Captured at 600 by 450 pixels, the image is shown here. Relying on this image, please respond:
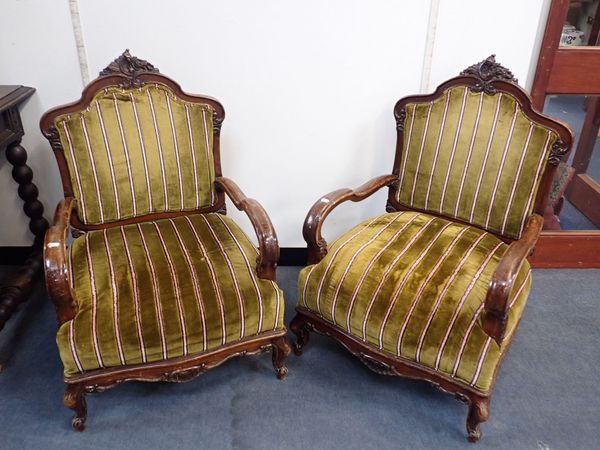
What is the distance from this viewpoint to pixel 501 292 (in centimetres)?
126

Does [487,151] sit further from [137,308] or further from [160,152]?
[137,308]

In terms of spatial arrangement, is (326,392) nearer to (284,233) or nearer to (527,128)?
(284,233)

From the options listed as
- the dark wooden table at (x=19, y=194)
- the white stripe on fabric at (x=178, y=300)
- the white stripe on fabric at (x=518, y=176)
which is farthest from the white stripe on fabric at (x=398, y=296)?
the dark wooden table at (x=19, y=194)

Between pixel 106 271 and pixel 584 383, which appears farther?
pixel 584 383

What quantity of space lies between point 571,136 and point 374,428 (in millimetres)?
1093

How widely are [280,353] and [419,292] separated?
519 mm

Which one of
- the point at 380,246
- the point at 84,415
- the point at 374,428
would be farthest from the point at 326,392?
the point at 84,415

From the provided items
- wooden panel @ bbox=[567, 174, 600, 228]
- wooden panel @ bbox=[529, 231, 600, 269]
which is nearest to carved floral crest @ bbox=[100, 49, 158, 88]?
wooden panel @ bbox=[529, 231, 600, 269]

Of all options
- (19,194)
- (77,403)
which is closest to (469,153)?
(77,403)

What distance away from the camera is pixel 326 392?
1.67 m

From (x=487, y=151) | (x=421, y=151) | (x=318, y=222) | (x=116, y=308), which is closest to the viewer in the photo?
(x=116, y=308)

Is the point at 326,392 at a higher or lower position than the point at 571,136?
lower

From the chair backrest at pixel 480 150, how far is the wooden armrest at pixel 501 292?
0.28 metres

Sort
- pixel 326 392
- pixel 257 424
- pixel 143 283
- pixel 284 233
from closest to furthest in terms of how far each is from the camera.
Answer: pixel 143 283
pixel 257 424
pixel 326 392
pixel 284 233
